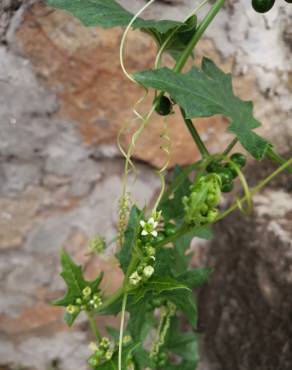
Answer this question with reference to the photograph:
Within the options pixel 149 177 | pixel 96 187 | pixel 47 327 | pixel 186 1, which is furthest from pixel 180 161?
pixel 47 327

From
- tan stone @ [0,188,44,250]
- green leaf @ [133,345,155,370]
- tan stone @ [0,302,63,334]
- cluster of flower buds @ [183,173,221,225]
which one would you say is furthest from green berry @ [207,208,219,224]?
tan stone @ [0,302,63,334]

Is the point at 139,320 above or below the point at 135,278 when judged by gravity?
below

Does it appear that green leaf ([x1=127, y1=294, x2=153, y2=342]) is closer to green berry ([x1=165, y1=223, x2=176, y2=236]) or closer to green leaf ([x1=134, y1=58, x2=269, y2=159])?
green berry ([x1=165, y1=223, x2=176, y2=236])

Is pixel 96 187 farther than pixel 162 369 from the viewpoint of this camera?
Yes

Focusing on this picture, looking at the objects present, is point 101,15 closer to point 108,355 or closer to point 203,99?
point 203,99

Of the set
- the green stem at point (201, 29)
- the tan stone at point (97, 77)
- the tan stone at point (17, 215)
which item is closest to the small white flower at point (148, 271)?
the green stem at point (201, 29)

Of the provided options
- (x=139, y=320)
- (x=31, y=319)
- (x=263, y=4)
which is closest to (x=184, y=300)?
(x=139, y=320)

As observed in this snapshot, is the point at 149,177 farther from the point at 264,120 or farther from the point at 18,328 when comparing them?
the point at 18,328
